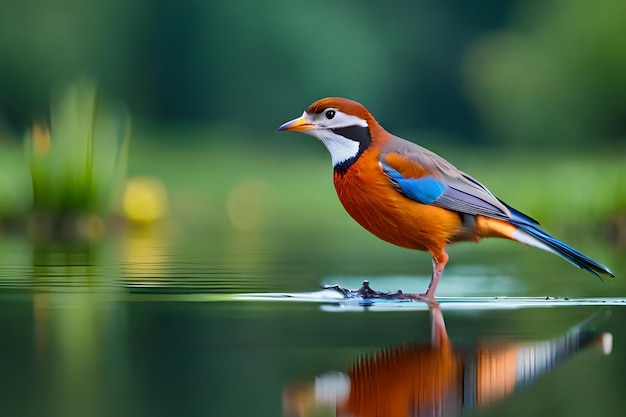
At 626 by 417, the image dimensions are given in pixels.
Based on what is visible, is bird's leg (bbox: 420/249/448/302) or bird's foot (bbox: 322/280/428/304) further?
bird's leg (bbox: 420/249/448/302)

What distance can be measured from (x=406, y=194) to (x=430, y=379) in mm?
2572

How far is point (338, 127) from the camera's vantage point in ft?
20.3

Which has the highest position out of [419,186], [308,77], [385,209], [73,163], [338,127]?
[308,77]

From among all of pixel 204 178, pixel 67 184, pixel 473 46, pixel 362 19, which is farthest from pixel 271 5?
pixel 67 184

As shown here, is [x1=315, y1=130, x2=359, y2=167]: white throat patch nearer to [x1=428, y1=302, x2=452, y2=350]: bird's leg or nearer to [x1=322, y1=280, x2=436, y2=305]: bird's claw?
[x1=322, y1=280, x2=436, y2=305]: bird's claw

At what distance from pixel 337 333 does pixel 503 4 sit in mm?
23944

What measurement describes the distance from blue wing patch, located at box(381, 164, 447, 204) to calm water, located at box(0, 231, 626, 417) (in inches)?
19.8

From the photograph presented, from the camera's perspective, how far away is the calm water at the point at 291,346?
3232 millimetres

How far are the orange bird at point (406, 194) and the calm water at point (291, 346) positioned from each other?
270 mm

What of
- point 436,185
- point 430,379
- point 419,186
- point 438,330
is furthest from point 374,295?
point 430,379

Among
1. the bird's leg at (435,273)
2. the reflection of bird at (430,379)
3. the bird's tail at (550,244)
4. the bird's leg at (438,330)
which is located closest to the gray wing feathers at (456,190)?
the bird's tail at (550,244)

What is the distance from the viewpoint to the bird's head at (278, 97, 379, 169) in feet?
20.1

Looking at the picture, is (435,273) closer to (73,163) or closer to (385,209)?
(385,209)

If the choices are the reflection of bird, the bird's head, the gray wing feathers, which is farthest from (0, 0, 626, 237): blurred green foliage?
the reflection of bird
